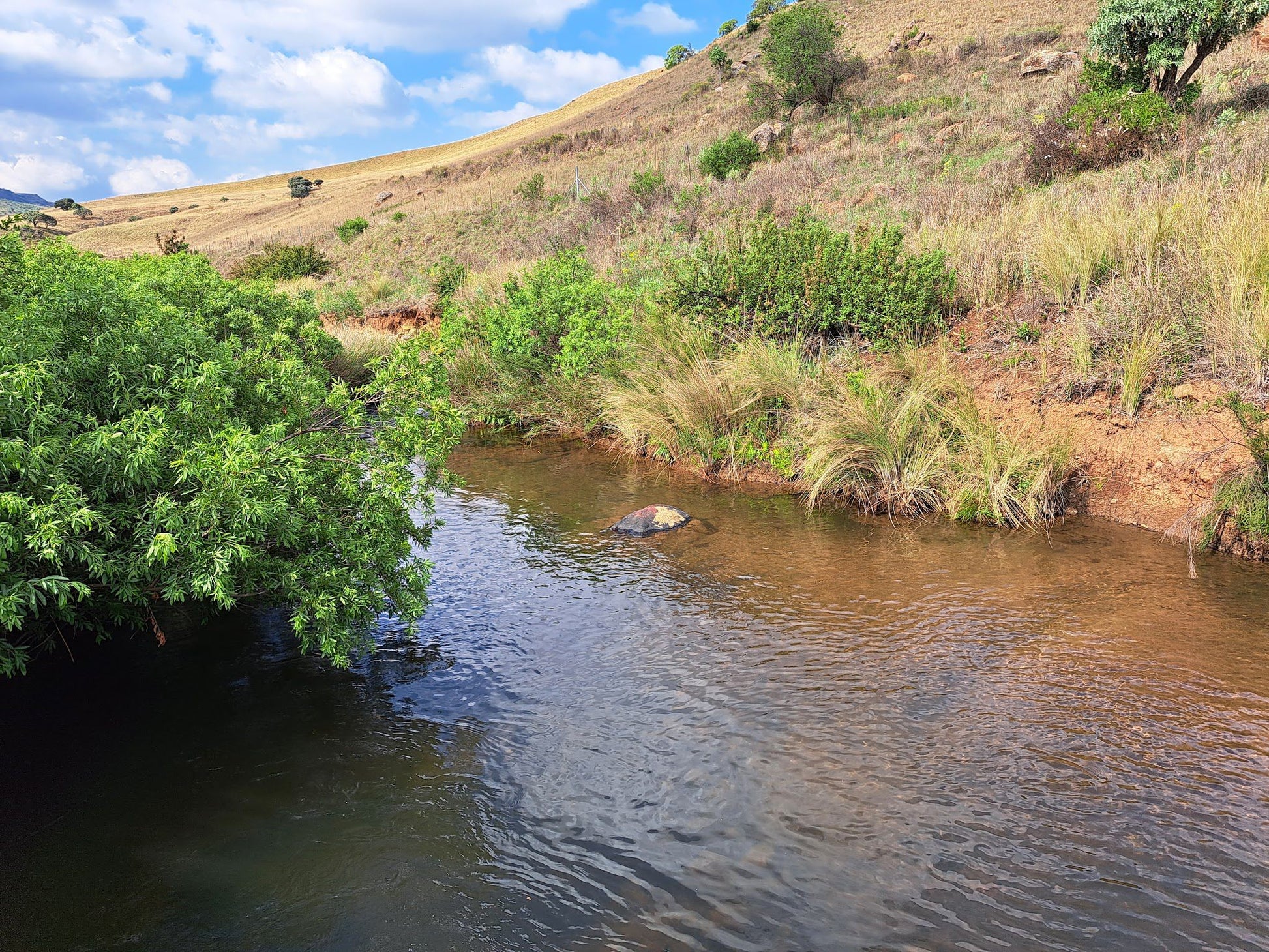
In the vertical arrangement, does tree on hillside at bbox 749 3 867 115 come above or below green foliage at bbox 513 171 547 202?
above

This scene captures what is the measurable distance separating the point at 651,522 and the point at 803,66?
2596 centimetres

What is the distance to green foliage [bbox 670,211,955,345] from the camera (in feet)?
29.3

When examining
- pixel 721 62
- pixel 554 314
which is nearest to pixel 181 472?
pixel 554 314

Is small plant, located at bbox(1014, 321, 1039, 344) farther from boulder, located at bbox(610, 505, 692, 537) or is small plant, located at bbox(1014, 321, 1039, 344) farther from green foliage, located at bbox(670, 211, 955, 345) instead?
boulder, located at bbox(610, 505, 692, 537)

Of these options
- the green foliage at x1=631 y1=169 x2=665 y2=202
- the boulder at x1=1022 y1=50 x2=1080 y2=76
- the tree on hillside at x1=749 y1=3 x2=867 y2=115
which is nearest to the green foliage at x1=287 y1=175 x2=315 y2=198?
the tree on hillside at x1=749 y1=3 x2=867 y2=115

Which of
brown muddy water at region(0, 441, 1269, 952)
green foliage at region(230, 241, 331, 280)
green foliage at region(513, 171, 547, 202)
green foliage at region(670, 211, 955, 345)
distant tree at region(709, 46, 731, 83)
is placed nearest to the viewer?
brown muddy water at region(0, 441, 1269, 952)

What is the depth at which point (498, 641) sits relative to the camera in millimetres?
5184

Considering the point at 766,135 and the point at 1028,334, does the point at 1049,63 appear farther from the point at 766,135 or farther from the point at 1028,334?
the point at 1028,334

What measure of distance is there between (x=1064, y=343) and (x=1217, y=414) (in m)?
1.60

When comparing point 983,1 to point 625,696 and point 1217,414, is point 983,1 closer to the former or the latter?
point 1217,414

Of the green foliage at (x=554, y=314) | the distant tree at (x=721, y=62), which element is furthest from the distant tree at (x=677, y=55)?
the green foliage at (x=554, y=314)

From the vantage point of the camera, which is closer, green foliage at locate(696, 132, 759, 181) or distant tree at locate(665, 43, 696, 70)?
green foliage at locate(696, 132, 759, 181)

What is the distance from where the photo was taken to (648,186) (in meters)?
23.4

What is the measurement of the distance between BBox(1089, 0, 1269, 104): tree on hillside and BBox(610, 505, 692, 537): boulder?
1479cm
